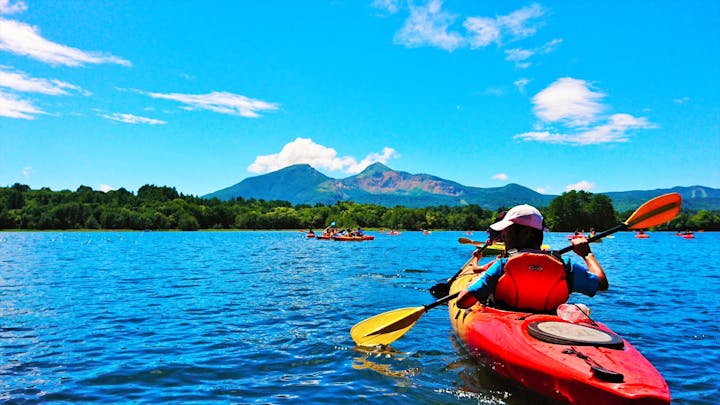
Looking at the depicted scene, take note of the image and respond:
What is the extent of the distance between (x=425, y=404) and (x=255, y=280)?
1534 centimetres

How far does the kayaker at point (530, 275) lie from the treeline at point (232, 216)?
115942 millimetres

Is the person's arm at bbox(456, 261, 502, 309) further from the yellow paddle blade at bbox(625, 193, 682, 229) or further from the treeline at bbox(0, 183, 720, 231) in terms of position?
the treeline at bbox(0, 183, 720, 231)

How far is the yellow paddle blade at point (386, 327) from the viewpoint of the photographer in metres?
8.73

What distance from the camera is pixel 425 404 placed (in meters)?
6.40

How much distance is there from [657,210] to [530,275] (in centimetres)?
383

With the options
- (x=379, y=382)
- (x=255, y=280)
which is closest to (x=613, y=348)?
(x=379, y=382)

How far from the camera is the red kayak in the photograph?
4.79 metres

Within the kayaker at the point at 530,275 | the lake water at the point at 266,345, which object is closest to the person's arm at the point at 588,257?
the kayaker at the point at 530,275

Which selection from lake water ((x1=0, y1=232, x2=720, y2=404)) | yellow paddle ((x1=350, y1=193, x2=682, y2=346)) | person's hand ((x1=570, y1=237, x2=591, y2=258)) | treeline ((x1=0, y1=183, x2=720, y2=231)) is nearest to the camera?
lake water ((x1=0, y1=232, x2=720, y2=404))

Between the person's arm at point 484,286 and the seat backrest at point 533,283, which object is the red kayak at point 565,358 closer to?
the seat backrest at point 533,283

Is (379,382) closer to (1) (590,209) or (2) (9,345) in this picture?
(2) (9,345)

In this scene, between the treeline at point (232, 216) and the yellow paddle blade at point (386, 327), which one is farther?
the treeline at point (232, 216)

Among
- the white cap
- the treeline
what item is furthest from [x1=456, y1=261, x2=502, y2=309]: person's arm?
the treeline

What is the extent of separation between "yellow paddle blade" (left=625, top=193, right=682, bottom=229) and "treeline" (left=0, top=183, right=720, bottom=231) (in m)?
113
